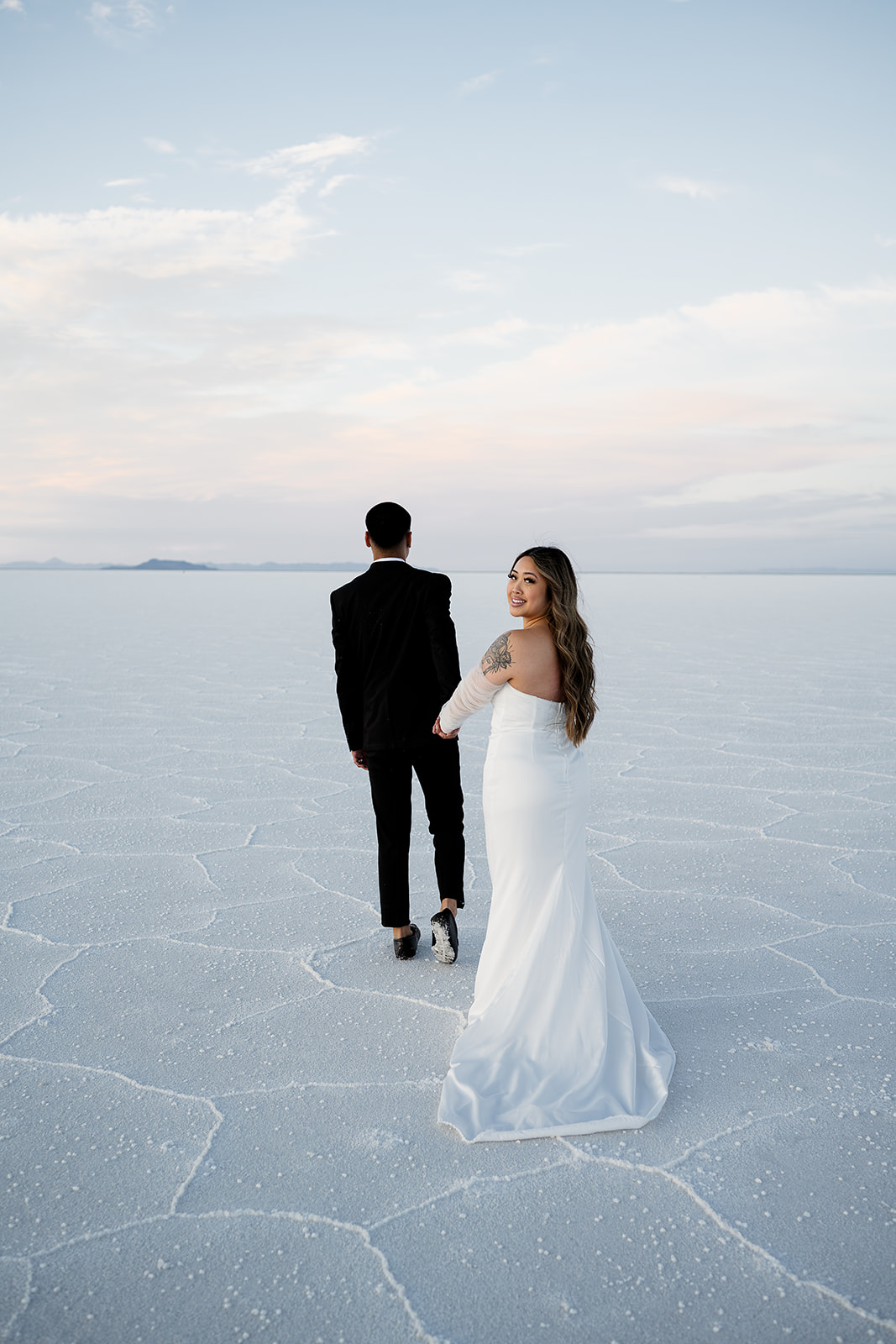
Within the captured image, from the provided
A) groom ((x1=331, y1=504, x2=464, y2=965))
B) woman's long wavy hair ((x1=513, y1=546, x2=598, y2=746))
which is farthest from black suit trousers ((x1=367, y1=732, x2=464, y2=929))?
woman's long wavy hair ((x1=513, y1=546, x2=598, y2=746))

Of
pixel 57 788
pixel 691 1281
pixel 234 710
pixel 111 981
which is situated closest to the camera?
pixel 691 1281

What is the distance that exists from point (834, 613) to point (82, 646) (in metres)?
18.0

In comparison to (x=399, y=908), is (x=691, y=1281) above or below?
below

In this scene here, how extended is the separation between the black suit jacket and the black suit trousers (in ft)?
0.20

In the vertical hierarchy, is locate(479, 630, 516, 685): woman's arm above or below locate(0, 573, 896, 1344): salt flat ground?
above

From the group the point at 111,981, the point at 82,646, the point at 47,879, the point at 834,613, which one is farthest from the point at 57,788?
the point at 834,613

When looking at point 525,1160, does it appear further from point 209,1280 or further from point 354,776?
point 354,776

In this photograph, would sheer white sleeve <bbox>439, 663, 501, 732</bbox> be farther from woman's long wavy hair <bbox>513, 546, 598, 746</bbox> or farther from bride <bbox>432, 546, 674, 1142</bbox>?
woman's long wavy hair <bbox>513, 546, 598, 746</bbox>

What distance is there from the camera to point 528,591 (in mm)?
2076

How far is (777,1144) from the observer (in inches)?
70.7

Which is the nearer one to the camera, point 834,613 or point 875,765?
point 875,765

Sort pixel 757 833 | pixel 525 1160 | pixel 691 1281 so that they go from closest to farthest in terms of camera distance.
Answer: pixel 691 1281
pixel 525 1160
pixel 757 833

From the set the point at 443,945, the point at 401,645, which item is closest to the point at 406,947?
the point at 443,945

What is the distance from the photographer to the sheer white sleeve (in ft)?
7.08
